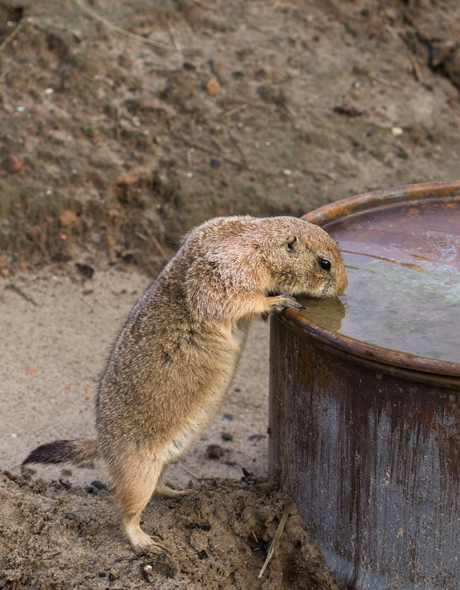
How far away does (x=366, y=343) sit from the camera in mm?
3127

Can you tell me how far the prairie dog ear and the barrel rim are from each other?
488mm

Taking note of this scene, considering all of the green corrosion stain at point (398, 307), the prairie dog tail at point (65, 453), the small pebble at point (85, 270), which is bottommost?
the small pebble at point (85, 270)

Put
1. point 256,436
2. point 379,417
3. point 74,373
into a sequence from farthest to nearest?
point 74,373
point 256,436
point 379,417

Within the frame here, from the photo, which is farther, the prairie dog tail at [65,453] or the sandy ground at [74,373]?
the sandy ground at [74,373]

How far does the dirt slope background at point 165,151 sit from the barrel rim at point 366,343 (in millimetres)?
1370

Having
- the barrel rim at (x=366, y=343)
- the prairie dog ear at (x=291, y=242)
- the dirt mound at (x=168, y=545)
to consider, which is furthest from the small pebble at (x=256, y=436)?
the prairie dog ear at (x=291, y=242)

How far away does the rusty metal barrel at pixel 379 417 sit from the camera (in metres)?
3.16

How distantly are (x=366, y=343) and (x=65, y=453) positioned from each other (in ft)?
6.62

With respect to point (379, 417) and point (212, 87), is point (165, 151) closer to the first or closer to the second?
point (212, 87)

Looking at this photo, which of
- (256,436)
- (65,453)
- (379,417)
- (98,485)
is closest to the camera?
(379,417)

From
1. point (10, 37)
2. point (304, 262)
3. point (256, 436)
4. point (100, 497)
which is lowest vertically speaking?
point (256, 436)

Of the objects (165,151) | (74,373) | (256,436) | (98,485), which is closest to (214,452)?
(256,436)

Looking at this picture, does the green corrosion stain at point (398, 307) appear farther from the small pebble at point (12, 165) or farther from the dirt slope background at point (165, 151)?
the small pebble at point (12, 165)

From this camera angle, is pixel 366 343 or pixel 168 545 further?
pixel 168 545
